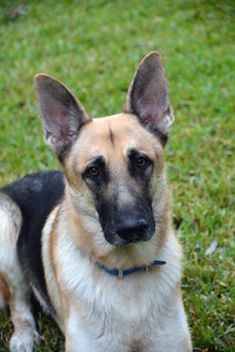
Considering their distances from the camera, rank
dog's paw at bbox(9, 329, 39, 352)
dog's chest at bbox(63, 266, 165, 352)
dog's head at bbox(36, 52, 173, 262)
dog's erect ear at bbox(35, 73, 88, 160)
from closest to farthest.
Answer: dog's head at bbox(36, 52, 173, 262) < dog's chest at bbox(63, 266, 165, 352) < dog's erect ear at bbox(35, 73, 88, 160) < dog's paw at bbox(9, 329, 39, 352)

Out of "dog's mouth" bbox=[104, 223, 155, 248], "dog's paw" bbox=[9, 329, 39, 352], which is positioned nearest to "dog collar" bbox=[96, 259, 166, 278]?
"dog's mouth" bbox=[104, 223, 155, 248]

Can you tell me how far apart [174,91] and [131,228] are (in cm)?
513

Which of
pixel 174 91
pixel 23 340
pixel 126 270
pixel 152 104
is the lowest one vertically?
pixel 174 91

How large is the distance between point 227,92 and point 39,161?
9.23 ft

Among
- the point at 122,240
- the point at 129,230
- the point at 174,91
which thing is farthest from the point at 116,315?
the point at 174,91

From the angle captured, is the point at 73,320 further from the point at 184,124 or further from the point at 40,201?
the point at 184,124

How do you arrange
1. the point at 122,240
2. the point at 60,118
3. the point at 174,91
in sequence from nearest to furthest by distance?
the point at 122,240
the point at 60,118
the point at 174,91

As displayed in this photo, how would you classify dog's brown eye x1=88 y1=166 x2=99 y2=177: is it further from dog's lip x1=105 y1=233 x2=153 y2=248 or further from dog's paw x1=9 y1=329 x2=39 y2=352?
dog's paw x1=9 y1=329 x2=39 y2=352

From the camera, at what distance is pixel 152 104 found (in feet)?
11.9

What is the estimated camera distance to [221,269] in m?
4.62

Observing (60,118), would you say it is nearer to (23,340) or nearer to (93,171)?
(93,171)

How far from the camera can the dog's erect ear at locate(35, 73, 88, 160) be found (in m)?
3.53

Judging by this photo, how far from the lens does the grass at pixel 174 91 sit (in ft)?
14.9

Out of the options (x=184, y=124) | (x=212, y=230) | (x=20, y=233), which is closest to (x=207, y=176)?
(x=212, y=230)
